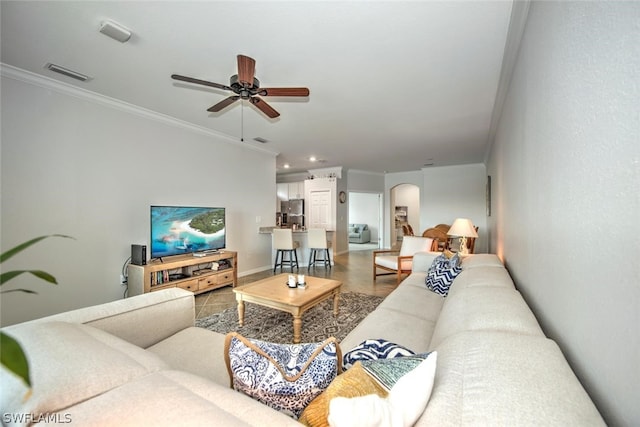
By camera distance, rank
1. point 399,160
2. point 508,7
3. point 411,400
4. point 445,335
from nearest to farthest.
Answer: point 411,400 < point 445,335 < point 508,7 < point 399,160

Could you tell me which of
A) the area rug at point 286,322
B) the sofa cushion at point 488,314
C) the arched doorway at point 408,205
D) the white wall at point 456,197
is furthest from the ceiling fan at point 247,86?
the arched doorway at point 408,205

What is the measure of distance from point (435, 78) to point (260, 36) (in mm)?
1706

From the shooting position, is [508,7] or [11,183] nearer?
[508,7]

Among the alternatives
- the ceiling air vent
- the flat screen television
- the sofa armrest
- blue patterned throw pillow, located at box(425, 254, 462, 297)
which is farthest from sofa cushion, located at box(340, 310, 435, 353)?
the ceiling air vent

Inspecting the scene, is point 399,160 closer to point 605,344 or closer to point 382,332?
point 382,332

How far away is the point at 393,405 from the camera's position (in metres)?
0.70

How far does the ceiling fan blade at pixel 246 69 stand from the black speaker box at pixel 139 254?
2353 millimetres

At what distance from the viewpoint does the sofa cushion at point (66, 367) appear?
0.74 metres

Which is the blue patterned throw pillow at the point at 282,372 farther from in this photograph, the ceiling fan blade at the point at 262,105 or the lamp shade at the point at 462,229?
the lamp shade at the point at 462,229

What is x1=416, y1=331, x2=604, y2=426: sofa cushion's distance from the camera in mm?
648

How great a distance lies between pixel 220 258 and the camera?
401cm

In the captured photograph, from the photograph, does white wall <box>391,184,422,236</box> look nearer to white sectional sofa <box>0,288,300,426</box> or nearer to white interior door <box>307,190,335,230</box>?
white interior door <box>307,190,335,230</box>

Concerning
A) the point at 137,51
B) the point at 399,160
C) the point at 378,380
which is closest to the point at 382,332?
the point at 378,380

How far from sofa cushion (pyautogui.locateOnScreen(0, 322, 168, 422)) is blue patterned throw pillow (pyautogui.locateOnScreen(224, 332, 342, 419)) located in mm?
364
